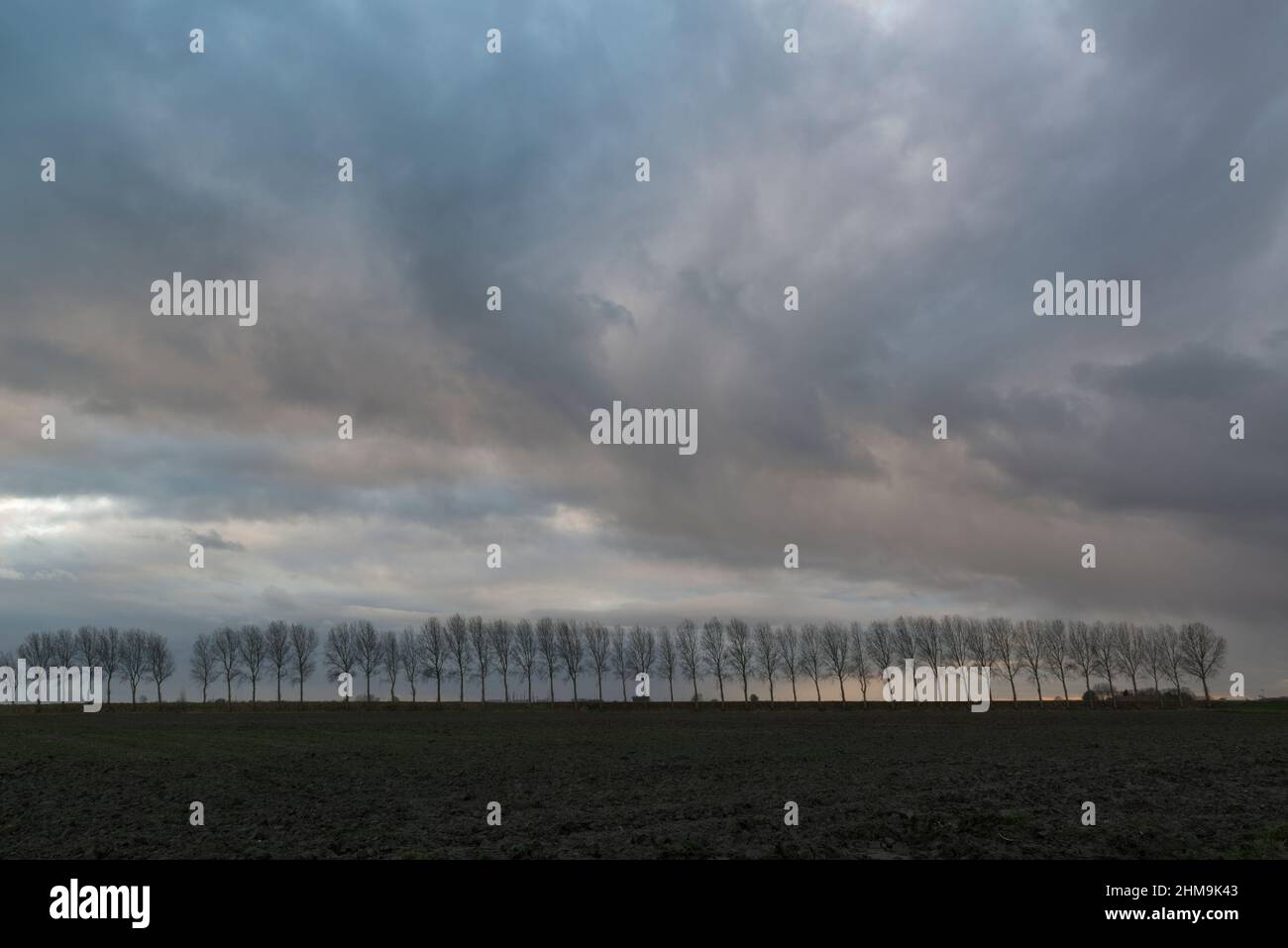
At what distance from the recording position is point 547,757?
1578 inches

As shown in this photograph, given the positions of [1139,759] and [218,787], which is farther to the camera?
[1139,759]

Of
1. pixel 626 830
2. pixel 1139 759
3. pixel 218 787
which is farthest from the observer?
pixel 1139 759

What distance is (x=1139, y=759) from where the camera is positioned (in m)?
35.9

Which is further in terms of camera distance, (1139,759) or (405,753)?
(405,753)
